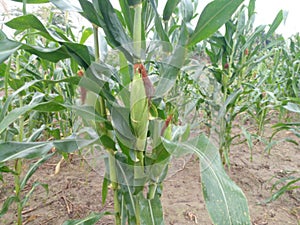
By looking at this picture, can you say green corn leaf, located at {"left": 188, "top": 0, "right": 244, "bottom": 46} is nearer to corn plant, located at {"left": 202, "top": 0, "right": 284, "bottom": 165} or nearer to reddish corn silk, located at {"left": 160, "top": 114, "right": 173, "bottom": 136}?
reddish corn silk, located at {"left": 160, "top": 114, "right": 173, "bottom": 136}

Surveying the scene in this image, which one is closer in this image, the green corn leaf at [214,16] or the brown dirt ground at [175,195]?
the green corn leaf at [214,16]

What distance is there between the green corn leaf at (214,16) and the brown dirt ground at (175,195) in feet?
1.50

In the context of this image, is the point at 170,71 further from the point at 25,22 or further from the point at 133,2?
the point at 25,22

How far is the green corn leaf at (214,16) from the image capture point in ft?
1.76

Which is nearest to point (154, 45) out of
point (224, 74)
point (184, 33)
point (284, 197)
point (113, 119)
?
point (184, 33)

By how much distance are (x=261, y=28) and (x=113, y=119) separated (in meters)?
1.14

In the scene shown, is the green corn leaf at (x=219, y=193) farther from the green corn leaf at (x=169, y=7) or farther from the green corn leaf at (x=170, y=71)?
the green corn leaf at (x=169, y=7)

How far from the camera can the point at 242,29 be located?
4.57 ft

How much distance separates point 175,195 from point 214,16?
105cm

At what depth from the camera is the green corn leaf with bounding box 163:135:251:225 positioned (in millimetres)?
425

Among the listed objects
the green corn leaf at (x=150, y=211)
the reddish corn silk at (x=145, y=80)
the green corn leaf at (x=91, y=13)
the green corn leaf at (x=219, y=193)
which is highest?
the green corn leaf at (x=91, y=13)

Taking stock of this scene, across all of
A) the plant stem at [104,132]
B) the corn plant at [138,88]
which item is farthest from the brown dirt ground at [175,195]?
the corn plant at [138,88]

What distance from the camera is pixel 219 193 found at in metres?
0.45

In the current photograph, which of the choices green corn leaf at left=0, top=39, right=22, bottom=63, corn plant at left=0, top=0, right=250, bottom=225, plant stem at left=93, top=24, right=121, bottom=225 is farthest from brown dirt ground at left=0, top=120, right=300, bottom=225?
green corn leaf at left=0, top=39, right=22, bottom=63
